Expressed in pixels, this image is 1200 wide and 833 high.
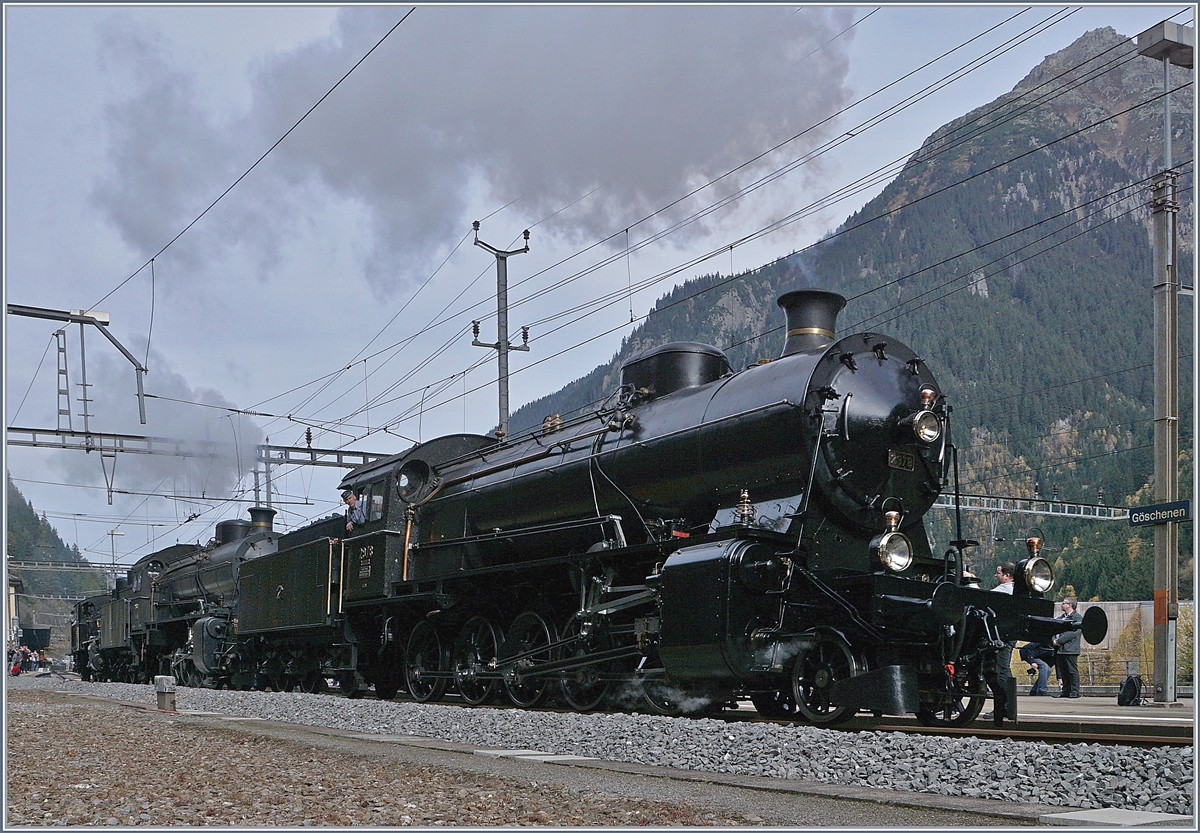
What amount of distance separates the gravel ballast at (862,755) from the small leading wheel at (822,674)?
124 cm

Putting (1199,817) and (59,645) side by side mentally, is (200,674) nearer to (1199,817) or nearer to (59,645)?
(1199,817)

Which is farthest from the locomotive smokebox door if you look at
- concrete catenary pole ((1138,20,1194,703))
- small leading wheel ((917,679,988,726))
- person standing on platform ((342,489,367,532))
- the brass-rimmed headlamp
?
person standing on platform ((342,489,367,532))

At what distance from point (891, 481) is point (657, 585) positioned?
2.35 metres

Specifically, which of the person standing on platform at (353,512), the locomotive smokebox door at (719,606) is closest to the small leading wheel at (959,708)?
the locomotive smokebox door at (719,606)

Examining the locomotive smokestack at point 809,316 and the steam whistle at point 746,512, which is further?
the locomotive smokestack at point 809,316

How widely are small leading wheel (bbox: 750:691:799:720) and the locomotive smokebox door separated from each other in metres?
0.69

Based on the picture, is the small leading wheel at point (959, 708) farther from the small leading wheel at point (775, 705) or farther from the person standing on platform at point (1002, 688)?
the small leading wheel at point (775, 705)

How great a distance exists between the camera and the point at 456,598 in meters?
13.5

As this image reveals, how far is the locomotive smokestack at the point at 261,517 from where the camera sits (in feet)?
86.3

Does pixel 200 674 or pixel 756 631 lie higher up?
pixel 756 631

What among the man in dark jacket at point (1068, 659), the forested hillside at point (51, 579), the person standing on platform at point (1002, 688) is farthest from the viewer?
the forested hillside at point (51, 579)

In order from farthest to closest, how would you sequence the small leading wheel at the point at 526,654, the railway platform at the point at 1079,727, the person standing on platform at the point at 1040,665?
the person standing on platform at the point at 1040,665 → the small leading wheel at the point at 526,654 → the railway platform at the point at 1079,727

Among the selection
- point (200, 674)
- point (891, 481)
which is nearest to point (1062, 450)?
point (200, 674)

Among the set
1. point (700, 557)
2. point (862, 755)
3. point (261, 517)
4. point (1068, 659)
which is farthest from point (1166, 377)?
point (261, 517)
